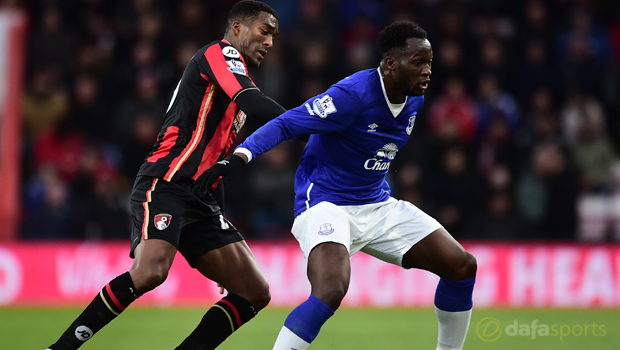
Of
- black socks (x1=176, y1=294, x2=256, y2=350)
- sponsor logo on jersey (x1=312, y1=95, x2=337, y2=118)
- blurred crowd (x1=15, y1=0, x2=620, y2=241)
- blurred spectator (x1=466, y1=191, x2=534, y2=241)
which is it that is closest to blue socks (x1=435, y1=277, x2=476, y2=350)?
black socks (x1=176, y1=294, x2=256, y2=350)

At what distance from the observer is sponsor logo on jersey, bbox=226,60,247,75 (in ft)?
14.0

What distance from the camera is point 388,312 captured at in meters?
8.40

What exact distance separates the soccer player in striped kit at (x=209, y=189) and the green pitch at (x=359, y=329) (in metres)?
1.45

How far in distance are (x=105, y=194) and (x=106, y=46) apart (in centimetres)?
259

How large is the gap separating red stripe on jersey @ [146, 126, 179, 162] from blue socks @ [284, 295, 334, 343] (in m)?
1.21

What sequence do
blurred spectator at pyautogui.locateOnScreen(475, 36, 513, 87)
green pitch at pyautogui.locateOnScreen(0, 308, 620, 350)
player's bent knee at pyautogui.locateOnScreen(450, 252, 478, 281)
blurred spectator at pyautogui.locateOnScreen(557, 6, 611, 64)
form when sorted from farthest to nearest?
blurred spectator at pyautogui.locateOnScreen(557, 6, 611, 64) < blurred spectator at pyautogui.locateOnScreen(475, 36, 513, 87) < green pitch at pyautogui.locateOnScreen(0, 308, 620, 350) < player's bent knee at pyautogui.locateOnScreen(450, 252, 478, 281)

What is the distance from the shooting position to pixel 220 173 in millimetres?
3820

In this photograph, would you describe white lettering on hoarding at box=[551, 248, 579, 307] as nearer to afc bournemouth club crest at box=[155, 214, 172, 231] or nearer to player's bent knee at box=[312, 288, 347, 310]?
player's bent knee at box=[312, 288, 347, 310]

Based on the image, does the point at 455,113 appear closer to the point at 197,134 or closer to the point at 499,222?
the point at 499,222

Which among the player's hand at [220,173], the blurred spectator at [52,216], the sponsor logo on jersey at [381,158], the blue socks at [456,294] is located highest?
the player's hand at [220,173]

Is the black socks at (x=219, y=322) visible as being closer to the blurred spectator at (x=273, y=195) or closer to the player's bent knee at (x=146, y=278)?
the player's bent knee at (x=146, y=278)

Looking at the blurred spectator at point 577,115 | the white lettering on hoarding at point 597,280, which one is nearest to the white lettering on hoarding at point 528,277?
the white lettering on hoarding at point 597,280

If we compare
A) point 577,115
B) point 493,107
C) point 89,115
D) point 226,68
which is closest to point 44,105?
point 89,115

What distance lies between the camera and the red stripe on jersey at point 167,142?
4.32m
